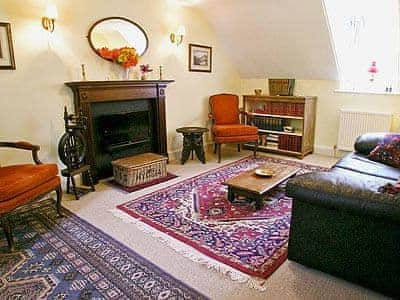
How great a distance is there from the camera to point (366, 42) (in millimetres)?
4500

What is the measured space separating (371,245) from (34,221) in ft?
8.93

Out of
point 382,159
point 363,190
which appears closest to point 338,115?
point 382,159

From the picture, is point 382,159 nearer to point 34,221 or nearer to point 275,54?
point 275,54

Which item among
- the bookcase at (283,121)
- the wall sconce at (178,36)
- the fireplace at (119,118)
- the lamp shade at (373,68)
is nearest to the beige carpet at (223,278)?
the fireplace at (119,118)

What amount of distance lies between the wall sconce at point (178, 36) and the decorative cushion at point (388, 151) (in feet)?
9.75

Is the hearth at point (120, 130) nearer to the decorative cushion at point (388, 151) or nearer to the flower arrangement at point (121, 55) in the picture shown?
the flower arrangement at point (121, 55)

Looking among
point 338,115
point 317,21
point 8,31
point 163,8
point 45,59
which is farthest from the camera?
point 338,115

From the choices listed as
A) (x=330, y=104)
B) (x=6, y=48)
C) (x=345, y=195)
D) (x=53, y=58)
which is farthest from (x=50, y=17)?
(x=330, y=104)

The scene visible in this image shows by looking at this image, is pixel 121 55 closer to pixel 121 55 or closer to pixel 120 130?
pixel 121 55

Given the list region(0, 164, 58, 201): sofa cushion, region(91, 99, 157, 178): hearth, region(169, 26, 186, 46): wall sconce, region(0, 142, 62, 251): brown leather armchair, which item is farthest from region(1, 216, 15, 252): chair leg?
region(169, 26, 186, 46): wall sconce

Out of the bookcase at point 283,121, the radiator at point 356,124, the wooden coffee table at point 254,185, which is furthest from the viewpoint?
the bookcase at point 283,121

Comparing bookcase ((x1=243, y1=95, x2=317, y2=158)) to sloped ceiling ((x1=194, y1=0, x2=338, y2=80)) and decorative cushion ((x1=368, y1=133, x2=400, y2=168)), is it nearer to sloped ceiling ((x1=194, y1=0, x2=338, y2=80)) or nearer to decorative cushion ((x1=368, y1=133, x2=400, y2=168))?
sloped ceiling ((x1=194, y1=0, x2=338, y2=80))

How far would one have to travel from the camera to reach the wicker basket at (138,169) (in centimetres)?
358

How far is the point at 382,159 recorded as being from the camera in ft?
10.2
